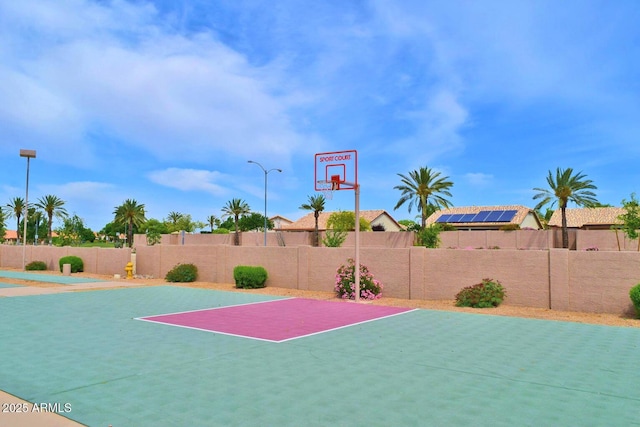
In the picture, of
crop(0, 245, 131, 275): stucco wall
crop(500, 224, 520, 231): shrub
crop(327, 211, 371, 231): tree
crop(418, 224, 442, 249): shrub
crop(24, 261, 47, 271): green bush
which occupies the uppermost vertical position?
crop(327, 211, 371, 231): tree

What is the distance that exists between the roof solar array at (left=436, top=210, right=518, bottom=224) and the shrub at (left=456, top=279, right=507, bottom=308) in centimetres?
4561

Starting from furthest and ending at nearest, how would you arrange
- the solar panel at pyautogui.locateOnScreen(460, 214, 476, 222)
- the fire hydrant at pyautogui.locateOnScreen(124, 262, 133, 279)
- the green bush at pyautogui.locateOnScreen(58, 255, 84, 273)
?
the solar panel at pyautogui.locateOnScreen(460, 214, 476, 222) → the green bush at pyautogui.locateOnScreen(58, 255, 84, 273) → the fire hydrant at pyautogui.locateOnScreen(124, 262, 133, 279)

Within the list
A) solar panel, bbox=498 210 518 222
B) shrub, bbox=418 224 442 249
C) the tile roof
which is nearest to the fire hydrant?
shrub, bbox=418 224 442 249

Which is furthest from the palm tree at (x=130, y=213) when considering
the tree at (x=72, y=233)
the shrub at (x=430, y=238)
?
the shrub at (x=430, y=238)

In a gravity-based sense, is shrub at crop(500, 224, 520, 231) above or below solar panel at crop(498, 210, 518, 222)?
below

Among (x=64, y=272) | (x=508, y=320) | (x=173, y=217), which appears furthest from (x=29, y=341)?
(x=173, y=217)

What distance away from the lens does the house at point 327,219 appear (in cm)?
7788

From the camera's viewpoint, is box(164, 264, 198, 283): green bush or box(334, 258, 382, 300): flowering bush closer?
box(334, 258, 382, 300): flowering bush

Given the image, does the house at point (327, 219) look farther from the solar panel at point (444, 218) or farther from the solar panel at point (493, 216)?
the solar panel at point (493, 216)

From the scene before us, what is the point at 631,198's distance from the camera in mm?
29172

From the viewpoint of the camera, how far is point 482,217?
6262 centimetres

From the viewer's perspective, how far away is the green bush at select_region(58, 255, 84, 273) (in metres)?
36.2

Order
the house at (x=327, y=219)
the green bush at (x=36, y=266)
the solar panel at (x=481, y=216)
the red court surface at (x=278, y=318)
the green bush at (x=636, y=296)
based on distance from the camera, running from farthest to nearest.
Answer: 1. the house at (x=327, y=219)
2. the solar panel at (x=481, y=216)
3. the green bush at (x=36, y=266)
4. the green bush at (x=636, y=296)
5. the red court surface at (x=278, y=318)

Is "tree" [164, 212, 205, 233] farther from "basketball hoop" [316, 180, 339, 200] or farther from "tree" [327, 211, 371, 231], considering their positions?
"basketball hoop" [316, 180, 339, 200]
